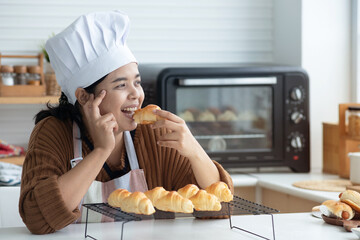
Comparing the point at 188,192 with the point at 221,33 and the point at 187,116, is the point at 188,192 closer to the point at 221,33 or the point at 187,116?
the point at 187,116

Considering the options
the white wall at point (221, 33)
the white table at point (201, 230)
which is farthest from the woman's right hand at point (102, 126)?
the white wall at point (221, 33)

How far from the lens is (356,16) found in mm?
3258

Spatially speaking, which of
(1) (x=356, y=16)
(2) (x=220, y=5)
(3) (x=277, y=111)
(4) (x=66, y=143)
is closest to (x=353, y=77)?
(1) (x=356, y=16)

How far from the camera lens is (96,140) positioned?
180 cm

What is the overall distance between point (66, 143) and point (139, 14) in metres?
1.55

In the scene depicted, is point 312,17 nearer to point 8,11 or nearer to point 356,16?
point 356,16

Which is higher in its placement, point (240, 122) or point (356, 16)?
point (356, 16)

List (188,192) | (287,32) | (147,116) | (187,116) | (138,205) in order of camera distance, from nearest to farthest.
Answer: (138,205) → (188,192) → (147,116) → (187,116) → (287,32)

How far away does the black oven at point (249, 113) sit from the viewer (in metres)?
2.98

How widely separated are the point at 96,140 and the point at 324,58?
6.07ft

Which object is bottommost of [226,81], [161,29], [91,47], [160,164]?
[160,164]

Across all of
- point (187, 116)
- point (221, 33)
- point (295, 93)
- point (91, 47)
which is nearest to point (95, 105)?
point (91, 47)

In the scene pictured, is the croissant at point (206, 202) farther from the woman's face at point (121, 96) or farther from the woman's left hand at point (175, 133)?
the woman's face at point (121, 96)

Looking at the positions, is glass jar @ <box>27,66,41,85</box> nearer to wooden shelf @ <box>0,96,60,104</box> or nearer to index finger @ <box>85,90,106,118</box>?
wooden shelf @ <box>0,96,60,104</box>
